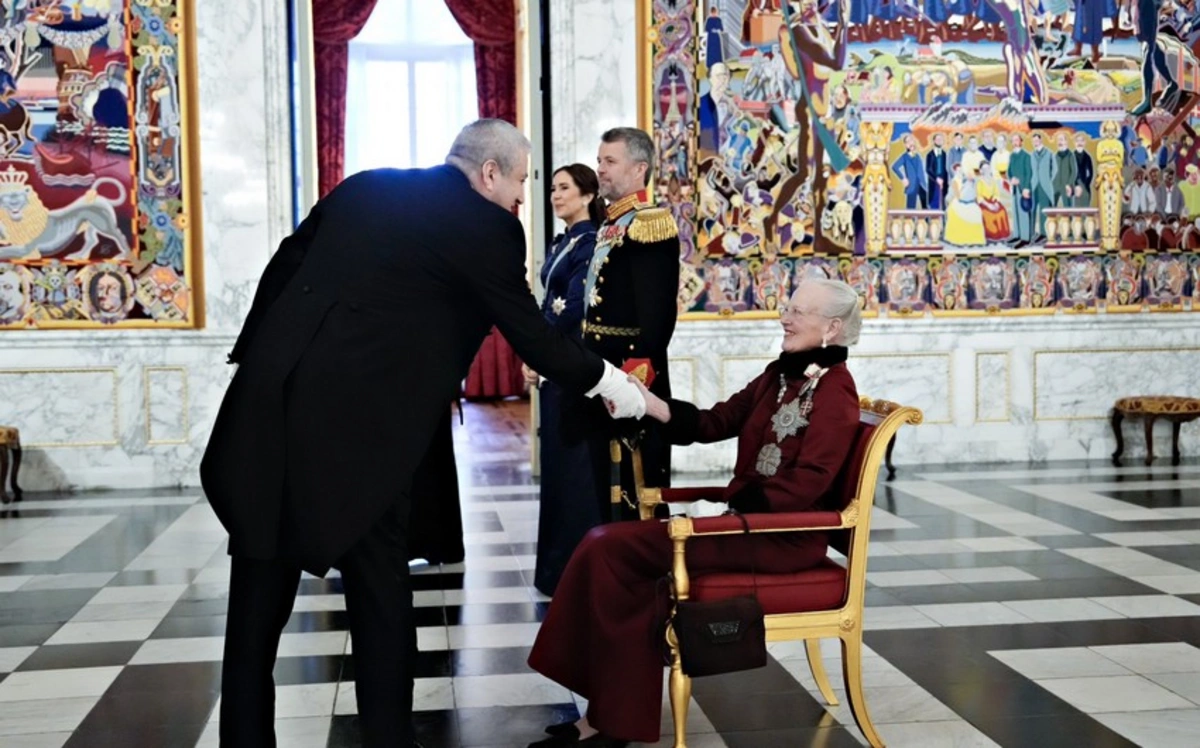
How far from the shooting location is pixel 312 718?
348 centimetres

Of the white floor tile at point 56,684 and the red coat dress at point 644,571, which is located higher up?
the red coat dress at point 644,571

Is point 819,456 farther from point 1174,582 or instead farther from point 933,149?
point 933,149

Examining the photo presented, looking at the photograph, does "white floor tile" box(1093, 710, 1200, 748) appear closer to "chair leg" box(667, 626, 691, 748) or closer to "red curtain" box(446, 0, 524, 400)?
"chair leg" box(667, 626, 691, 748)

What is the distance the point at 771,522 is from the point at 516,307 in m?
0.81

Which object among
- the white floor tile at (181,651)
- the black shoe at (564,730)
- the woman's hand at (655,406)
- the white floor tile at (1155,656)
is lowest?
the white floor tile at (1155,656)

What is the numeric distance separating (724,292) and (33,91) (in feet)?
14.4

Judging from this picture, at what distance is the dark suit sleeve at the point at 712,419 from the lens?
3490 mm

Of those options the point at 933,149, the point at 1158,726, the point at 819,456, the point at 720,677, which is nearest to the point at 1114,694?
the point at 1158,726

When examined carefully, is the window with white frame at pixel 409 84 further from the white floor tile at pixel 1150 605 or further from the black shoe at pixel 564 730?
the black shoe at pixel 564 730

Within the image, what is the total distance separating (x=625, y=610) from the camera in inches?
121

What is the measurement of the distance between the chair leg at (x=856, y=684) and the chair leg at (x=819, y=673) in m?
0.37

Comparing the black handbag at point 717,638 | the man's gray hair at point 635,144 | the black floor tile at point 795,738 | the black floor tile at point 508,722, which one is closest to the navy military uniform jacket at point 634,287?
the man's gray hair at point 635,144

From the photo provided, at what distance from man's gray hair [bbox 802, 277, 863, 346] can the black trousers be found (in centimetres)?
121

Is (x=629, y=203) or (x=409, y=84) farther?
(x=409, y=84)
